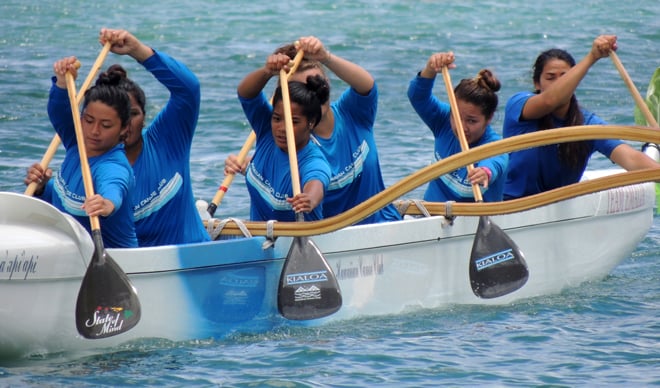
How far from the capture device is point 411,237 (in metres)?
6.28

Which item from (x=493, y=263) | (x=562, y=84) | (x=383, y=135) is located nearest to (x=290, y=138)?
(x=493, y=263)

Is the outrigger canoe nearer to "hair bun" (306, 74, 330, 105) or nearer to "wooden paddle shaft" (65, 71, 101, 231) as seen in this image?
"wooden paddle shaft" (65, 71, 101, 231)

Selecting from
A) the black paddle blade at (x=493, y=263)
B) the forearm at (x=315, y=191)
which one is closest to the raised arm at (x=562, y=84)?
the black paddle blade at (x=493, y=263)

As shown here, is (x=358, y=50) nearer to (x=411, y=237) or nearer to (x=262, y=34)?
(x=262, y=34)

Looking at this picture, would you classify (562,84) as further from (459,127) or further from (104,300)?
(104,300)

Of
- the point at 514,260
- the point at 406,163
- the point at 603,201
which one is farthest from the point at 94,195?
the point at 406,163

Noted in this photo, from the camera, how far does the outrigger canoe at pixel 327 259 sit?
519cm

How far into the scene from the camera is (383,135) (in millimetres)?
11898

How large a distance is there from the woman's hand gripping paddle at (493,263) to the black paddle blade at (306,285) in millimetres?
926

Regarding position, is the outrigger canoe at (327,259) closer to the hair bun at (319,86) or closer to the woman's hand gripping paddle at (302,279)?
the woman's hand gripping paddle at (302,279)

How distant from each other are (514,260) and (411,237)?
1.93 feet

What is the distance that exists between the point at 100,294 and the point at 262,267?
→ 0.93m

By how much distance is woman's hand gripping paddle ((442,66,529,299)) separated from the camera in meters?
6.39

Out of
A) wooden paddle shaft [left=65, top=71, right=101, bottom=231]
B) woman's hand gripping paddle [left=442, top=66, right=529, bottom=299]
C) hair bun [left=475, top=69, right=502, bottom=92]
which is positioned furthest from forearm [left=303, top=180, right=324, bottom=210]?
hair bun [left=475, top=69, right=502, bottom=92]
